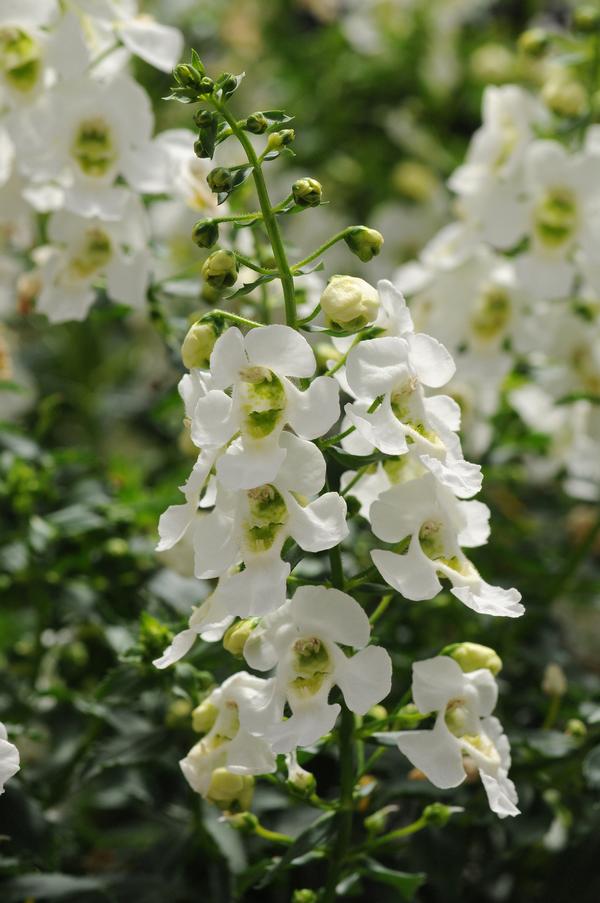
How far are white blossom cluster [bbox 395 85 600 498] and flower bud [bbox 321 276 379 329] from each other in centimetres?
56

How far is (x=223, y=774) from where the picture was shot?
0.87 m

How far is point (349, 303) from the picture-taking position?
81 cm

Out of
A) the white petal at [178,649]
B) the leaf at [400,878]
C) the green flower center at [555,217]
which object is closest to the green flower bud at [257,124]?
the white petal at [178,649]

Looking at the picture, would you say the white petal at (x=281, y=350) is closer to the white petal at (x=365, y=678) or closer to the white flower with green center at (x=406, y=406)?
the white flower with green center at (x=406, y=406)

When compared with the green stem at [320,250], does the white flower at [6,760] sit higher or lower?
lower

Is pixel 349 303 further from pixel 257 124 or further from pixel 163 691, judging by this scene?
pixel 163 691

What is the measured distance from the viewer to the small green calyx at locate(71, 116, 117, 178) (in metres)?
1.23

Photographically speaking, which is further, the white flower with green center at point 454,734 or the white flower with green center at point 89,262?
the white flower with green center at point 89,262

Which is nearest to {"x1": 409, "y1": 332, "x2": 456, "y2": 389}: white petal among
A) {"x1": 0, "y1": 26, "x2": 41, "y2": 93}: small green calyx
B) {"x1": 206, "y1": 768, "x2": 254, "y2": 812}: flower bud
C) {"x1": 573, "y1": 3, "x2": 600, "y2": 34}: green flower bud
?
{"x1": 206, "y1": 768, "x2": 254, "y2": 812}: flower bud

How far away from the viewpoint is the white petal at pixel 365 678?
79 centimetres

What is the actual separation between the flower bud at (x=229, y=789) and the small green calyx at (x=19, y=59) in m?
0.74

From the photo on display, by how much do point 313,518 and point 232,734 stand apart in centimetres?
19

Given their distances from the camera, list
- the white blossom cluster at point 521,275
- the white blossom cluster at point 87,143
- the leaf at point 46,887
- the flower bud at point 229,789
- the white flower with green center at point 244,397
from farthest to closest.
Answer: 1. the white blossom cluster at point 521,275
2. the white blossom cluster at point 87,143
3. the leaf at point 46,887
4. the flower bud at point 229,789
5. the white flower with green center at point 244,397

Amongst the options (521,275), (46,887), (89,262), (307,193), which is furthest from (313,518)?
(521,275)
